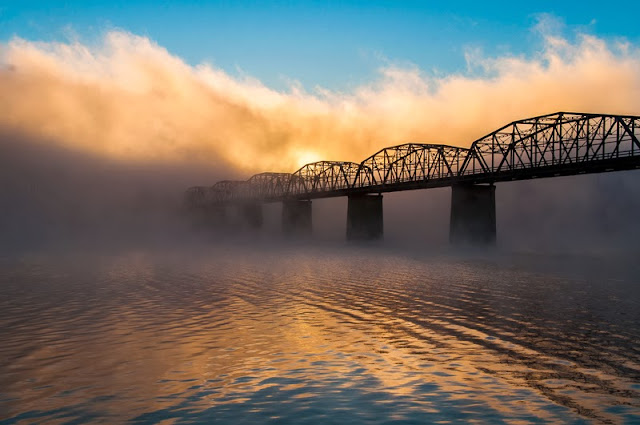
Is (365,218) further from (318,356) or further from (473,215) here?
(318,356)

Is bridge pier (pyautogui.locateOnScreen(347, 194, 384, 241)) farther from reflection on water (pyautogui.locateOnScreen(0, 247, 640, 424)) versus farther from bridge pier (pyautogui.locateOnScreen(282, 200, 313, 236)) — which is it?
reflection on water (pyautogui.locateOnScreen(0, 247, 640, 424))

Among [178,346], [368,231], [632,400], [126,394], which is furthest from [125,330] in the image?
[368,231]

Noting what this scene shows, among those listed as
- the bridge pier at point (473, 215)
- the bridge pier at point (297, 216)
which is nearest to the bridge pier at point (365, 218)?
the bridge pier at point (297, 216)

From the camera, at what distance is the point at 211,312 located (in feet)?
85.8

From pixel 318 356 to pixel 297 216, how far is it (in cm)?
14101

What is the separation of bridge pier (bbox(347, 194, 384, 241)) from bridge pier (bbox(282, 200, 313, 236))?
28294mm

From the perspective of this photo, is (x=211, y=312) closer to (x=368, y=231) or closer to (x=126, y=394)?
(x=126, y=394)

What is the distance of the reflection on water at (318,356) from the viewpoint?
41.3ft

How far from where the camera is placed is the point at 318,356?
17531 millimetres

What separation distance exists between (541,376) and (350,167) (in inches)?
5304

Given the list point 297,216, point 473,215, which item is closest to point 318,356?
point 473,215

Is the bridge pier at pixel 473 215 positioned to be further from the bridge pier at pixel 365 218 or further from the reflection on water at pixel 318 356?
the reflection on water at pixel 318 356

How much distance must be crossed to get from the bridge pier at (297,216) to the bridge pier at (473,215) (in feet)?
207

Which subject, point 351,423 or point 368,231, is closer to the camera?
point 351,423
